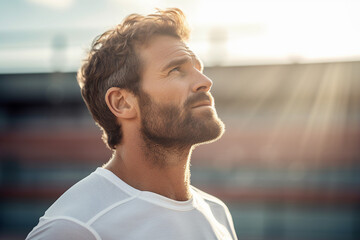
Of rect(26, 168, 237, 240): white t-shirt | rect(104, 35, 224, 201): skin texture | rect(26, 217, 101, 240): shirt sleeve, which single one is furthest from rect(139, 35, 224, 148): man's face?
rect(26, 217, 101, 240): shirt sleeve

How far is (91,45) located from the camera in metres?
2.32

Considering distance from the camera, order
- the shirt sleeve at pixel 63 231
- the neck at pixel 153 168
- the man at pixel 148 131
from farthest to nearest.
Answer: the neck at pixel 153 168
the man at pixel 148 131
the shirt sleeve at pixel 63 231

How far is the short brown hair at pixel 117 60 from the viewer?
2.11 meters

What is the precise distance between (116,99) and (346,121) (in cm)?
776

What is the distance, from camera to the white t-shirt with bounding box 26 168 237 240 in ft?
5.41

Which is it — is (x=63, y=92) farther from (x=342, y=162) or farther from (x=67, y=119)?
(x=342, y=162)

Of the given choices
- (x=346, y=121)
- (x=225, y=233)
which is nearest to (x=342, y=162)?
(x=346, y=121)

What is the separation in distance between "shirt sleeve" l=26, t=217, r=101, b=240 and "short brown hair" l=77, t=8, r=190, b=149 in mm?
588

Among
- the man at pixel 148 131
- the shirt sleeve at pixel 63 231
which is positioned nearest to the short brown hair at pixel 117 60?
the man at pixel 148 131

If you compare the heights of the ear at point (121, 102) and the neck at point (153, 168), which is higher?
the ear at point (121, 102)

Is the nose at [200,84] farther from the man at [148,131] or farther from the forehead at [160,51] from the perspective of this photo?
the forehead at [160,51]

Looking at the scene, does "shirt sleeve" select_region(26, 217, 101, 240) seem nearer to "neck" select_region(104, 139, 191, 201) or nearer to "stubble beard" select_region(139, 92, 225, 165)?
"neck" select_region(104, 139, 191, 201)

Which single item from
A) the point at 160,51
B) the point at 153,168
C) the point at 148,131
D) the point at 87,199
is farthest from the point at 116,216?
the point at 160,51

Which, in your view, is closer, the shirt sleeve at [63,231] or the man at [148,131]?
the shirt sleeve at [63,231]
